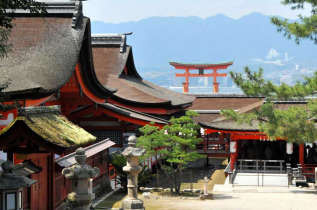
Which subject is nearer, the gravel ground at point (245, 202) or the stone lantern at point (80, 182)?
the stone lantern at point (80, 182)

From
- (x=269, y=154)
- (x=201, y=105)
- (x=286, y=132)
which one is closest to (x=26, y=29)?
(x=286, y=132)

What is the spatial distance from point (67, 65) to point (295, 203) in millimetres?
8227

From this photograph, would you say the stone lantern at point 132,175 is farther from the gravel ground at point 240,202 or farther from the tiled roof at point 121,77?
the tiled roof at point 121,77

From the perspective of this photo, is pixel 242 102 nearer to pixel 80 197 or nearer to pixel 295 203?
pixel 295 203

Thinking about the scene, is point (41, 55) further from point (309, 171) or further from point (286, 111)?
point (309, 171)

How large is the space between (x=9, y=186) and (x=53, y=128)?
17.2ft

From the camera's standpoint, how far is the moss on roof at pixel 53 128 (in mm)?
12750

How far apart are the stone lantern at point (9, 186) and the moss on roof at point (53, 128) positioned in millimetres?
3636

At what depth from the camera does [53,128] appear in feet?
45.8

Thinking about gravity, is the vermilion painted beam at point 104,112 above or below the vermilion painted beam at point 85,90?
below

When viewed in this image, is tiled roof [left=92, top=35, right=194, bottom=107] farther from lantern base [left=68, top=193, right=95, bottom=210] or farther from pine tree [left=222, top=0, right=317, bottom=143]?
lantern base [left=68, top=193, right=95, bottom=210]

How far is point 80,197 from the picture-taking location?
10.2 m

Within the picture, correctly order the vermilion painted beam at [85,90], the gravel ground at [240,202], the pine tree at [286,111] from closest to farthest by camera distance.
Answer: the gravel ground at [240,202]
the vermilion painted beam at [85,90]
the pine tree at [286,111]

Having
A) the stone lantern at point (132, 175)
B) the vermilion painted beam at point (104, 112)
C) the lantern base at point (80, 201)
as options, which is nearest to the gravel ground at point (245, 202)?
the stone lantern at point (132, 175)
